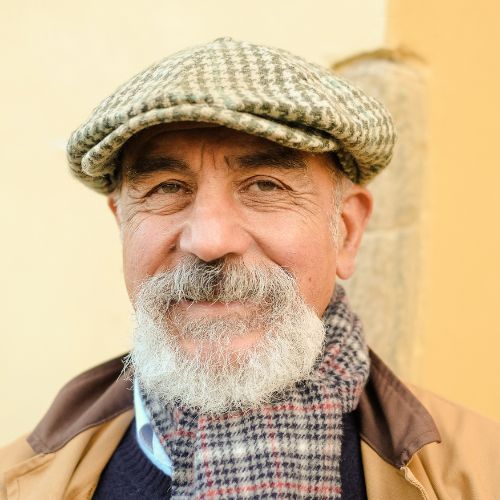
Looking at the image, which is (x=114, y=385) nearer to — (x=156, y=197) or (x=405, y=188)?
(x=156, y=197)

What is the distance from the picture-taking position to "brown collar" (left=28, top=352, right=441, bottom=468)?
5.47 feet

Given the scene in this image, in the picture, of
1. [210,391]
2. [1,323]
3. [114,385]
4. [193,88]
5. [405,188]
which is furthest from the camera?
[405,188]

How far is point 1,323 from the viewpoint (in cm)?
250

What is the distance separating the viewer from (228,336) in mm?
1592

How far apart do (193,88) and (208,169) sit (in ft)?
0.77

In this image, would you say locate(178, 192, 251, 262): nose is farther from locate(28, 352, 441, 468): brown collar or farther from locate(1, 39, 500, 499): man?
locate(28, 352, 441, 468): brown collar

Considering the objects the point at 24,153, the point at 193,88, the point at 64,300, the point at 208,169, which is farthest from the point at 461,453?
the point at 24,153

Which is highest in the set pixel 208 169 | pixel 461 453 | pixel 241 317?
pixel 208 169

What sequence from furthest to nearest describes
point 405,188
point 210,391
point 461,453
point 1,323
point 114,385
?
point 405,188 → point 1,323 → point 114,385 → point 461,453 → point 210,391

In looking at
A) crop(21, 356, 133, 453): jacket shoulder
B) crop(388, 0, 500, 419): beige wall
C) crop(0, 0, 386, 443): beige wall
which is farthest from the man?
crop(388, 0, 500, 419): beige wall

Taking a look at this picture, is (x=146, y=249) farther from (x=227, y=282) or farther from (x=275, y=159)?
(x=275, y=159)

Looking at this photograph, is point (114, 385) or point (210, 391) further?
point (114, 385)

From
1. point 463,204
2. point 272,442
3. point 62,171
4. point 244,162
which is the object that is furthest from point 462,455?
point 62,171

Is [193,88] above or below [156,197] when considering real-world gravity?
above
